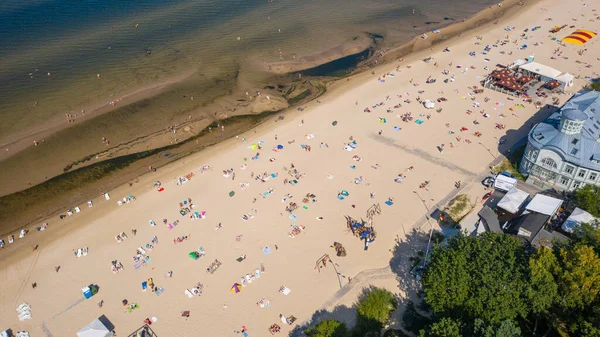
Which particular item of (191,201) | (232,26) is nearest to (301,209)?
(191,201)

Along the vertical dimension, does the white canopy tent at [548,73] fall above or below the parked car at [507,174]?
above

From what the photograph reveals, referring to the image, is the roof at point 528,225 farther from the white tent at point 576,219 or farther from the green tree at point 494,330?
the green tree at point 494,330

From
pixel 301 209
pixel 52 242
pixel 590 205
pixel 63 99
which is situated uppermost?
pixel 63 99

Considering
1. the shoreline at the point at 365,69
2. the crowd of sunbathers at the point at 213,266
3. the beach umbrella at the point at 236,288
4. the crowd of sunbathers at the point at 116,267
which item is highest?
the shoreline at the point at 365,69

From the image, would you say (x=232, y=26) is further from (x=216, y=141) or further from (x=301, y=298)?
(x=301, y=298)

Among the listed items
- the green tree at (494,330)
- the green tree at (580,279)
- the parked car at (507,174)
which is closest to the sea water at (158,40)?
the parked car at (507,174)

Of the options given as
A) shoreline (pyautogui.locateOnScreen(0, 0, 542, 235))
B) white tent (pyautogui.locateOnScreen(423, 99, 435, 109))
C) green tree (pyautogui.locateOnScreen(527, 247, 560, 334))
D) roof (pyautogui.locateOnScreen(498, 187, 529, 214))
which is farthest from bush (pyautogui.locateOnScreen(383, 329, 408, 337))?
white tent (pyautogui.locateOnScreen(423, 99, 435, 109))
